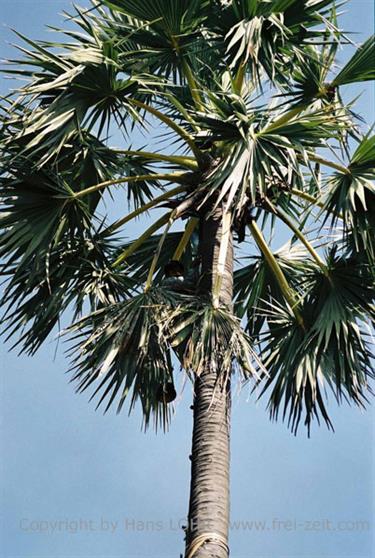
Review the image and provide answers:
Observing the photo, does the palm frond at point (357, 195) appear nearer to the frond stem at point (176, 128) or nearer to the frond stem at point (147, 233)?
the frond stem at point (176, 128)

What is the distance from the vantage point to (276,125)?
9219mm

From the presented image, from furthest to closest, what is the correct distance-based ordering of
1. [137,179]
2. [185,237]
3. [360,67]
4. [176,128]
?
[185,237] < [137,179] < [360,67] < [176,128]

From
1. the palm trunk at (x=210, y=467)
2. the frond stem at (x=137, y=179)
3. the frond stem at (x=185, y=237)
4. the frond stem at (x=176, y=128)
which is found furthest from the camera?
the frond stem at (x=185, y=237)

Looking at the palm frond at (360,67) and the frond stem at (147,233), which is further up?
the palm frond at (360,67)

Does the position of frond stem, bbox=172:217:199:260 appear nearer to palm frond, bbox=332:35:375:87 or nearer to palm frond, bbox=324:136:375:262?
palm frond, bbox=324:136:375:262

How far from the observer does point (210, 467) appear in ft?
26.9

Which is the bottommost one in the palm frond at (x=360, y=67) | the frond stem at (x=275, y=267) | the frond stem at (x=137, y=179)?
the frond stem at (x=275, y=267)

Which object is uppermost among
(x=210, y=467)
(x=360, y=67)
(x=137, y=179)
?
(x=360, y=67)

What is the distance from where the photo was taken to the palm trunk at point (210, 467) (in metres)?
7.86

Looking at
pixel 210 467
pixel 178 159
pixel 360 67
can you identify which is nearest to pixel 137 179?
pixel 178 159

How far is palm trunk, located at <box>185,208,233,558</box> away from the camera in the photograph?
7863mm

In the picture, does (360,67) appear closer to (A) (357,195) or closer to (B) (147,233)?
(A) (357,195)

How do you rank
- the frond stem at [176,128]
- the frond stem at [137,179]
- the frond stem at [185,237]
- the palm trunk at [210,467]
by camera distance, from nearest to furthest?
the palm trunk at [210,467], the frond stem at [176,128], the frond stem at [137,179], the frond stem at [185,237]

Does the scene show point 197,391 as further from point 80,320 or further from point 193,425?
point 80,320
